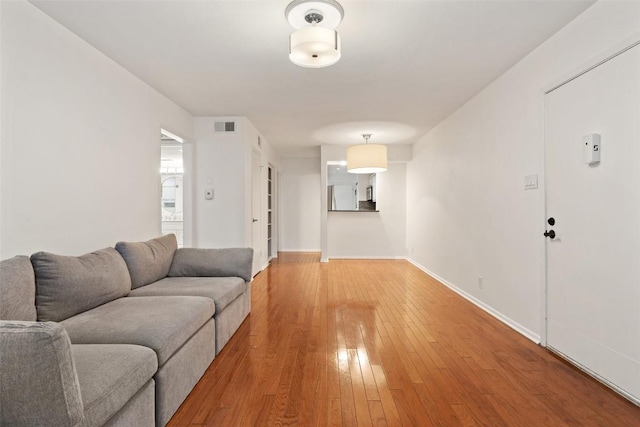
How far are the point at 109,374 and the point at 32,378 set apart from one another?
0.30 metres

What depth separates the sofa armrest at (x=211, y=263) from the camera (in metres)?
3.15

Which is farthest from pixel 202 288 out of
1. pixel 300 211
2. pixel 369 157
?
pixel 300 211

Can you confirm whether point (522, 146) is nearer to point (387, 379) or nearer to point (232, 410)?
point (387, 379)

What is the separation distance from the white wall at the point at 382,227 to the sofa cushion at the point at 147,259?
15.2 ft

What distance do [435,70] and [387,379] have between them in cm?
281

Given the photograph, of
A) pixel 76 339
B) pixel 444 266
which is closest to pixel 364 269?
pixel 444 266

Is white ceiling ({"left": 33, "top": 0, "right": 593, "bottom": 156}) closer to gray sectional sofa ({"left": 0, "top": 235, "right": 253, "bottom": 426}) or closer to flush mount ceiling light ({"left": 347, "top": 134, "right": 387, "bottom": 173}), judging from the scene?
flush mount ceiling light ({"left": 347, "top": 134, "right": 387, "bottom": 173})

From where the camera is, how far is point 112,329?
5.74 feet

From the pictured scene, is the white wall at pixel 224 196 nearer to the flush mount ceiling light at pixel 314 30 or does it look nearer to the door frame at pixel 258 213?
the door frame at pixel 258 213

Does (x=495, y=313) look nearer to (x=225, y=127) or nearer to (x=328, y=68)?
(x=328, y=68)

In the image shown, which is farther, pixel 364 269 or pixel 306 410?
pixel 364 269

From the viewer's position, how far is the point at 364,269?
612 centimetres

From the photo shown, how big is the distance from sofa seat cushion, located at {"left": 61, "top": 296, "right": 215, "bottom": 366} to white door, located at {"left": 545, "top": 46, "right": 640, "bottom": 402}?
263 centimetres

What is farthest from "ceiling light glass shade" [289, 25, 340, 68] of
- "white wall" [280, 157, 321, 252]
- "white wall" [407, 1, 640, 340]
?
"white wall" [280, 157, 321, 252]
